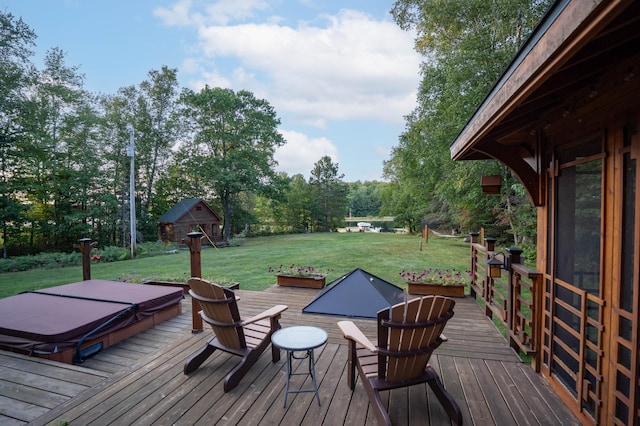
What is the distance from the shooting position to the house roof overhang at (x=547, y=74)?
42.7 inches

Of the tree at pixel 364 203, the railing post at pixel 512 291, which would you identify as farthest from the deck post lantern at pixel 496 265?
the tree at pixel 364 203

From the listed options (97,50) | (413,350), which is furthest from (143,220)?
(413,350)

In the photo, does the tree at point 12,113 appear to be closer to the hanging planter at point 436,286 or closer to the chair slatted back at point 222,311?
the chair slatted back at point 222,311

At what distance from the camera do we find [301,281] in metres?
6.34

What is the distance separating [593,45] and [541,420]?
243 cm

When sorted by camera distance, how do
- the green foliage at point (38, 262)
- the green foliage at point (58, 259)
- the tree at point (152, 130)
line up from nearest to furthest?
the green foliage at point (38, 262) < the green foliage at point (58, 259) < the tree at point (152, 130)

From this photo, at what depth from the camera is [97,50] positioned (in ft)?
32.5

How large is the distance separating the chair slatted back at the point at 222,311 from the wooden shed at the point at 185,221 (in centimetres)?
1599

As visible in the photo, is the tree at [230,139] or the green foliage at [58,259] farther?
the tree at [230,139]

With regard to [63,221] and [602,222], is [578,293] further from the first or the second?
[63,221]

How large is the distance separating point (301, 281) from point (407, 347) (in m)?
4.25

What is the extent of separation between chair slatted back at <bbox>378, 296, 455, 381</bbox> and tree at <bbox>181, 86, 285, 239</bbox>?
61.0 feet

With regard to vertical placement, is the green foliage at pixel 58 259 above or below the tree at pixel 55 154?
below

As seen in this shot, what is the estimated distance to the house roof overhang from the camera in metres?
1.08
